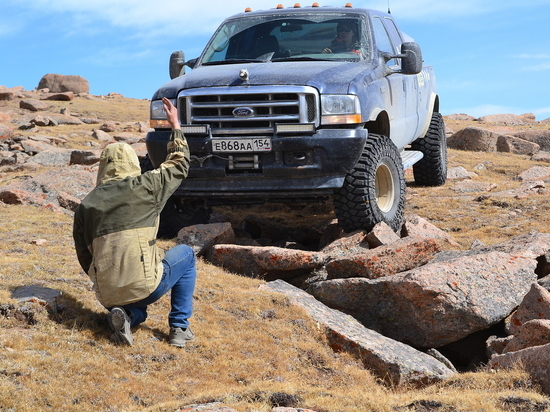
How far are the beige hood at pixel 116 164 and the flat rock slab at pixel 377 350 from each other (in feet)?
7.24

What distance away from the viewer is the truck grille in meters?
8.05

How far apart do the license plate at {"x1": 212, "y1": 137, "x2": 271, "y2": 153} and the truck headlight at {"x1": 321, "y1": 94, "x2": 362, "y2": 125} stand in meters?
0.66

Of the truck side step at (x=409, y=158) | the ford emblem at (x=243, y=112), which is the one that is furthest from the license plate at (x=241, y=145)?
the truck side step at (x=409, y=158)

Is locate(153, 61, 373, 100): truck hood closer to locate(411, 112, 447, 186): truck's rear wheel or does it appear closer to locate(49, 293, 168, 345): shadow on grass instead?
locate(49, 293, 168, 345): shadow on grass

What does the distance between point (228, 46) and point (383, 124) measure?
7.25ft

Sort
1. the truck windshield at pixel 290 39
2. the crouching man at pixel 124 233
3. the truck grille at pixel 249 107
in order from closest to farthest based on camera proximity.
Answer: the crouching man at pixel 124 233
the truck grille at pixel 249 107
the truck windshield at pixel 290 39

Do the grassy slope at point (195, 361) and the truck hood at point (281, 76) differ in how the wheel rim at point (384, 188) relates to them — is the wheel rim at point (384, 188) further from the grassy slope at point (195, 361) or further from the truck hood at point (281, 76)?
the grassy slope at point (195, 361)

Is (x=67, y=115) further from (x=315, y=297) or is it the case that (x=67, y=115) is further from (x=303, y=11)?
(x=315, y=297)

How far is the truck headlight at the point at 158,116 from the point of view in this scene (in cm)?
874

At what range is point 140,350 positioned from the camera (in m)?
5.64

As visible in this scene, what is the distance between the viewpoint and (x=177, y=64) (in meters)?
9.98

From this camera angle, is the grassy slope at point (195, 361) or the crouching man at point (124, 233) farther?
the crouching man at point (124, 233)

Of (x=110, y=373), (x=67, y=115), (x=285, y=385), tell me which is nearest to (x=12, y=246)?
(x=110, y=373)

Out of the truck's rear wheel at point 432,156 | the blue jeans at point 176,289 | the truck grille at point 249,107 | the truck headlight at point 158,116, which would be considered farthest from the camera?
the truck's rear wheel at point 432,156
